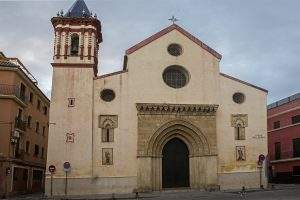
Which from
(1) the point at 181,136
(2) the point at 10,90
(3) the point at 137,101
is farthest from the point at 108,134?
(2) the point at 10,90

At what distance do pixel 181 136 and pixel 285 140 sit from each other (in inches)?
696

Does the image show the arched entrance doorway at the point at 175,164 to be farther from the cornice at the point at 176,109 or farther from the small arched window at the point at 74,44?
the small arched window at the point at 74,44

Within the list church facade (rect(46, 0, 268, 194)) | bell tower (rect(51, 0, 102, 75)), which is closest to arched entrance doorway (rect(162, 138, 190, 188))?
church facade (rect(46, 0, 268, 194))

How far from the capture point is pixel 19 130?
35688 millimetres

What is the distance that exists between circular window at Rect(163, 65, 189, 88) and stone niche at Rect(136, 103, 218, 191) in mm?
2062

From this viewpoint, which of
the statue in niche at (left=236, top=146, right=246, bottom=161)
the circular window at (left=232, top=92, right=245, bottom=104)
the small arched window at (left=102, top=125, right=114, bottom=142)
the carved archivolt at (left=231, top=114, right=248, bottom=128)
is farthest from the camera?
the circular window at (left=232, top=92, right=245, bottom=104)

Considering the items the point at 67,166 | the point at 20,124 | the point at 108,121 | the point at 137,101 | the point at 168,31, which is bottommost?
the point at 67,166

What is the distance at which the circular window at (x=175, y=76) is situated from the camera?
34.2m

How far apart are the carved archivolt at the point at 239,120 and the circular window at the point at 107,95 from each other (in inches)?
370

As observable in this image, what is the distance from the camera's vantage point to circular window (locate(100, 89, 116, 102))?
32875 millimetres

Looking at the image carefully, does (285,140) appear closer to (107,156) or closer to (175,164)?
(175,164)

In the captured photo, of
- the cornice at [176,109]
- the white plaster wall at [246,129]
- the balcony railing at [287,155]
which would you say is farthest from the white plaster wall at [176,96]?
the balcony railing at [287,155]

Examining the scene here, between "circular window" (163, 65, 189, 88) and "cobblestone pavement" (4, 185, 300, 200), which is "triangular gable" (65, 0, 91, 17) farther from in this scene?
"cobblestone pavement" (4, 185, 300, 200)

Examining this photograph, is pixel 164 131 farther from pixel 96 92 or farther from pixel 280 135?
pixel 280 135
